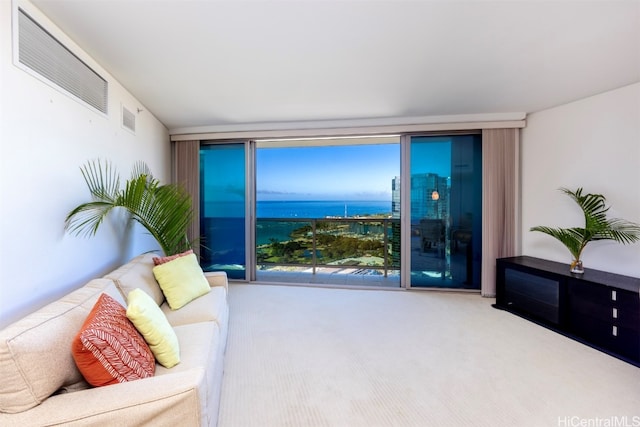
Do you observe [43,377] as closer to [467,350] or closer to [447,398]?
[447,398]

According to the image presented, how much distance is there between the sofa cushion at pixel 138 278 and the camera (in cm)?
177

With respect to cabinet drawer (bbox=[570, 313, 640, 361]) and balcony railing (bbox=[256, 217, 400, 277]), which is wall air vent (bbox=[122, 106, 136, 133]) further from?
cabinet drawer (bbox=[570, 313, 640, 361])

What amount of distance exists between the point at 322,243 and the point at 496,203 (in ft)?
8.66

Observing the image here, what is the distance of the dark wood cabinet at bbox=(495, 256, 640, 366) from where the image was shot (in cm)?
201

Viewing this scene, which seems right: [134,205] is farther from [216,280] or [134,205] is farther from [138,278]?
[216,280]

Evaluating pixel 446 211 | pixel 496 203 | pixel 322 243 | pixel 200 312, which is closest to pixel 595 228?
pixel 496 203

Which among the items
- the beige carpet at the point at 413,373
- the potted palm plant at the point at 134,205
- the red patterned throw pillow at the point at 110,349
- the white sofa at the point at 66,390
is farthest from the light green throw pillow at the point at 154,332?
the potted palm plant at the point at 134,205

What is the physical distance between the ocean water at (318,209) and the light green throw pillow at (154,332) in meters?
2.55

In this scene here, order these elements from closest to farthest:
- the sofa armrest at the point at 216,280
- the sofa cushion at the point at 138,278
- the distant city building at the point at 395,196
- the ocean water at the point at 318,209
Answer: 1. the sofa cushion at the point at 138,278
2. the sofa armrest at the point at 216,280
3. the distant city building at the point at 395,196
4. the ocean water at the point at 318,209

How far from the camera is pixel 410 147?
137 inches

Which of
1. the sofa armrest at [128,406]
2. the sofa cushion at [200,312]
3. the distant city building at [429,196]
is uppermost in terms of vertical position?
the distant city building at [429,196]

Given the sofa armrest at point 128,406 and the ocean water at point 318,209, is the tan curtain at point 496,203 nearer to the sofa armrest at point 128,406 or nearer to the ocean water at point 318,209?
the ocean water at point 318,209

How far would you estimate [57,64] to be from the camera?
1.69m

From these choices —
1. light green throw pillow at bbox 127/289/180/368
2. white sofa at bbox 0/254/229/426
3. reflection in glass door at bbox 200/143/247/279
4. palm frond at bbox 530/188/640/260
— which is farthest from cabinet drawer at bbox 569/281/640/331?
reflection in glass door at bbox 200/143/247/279
